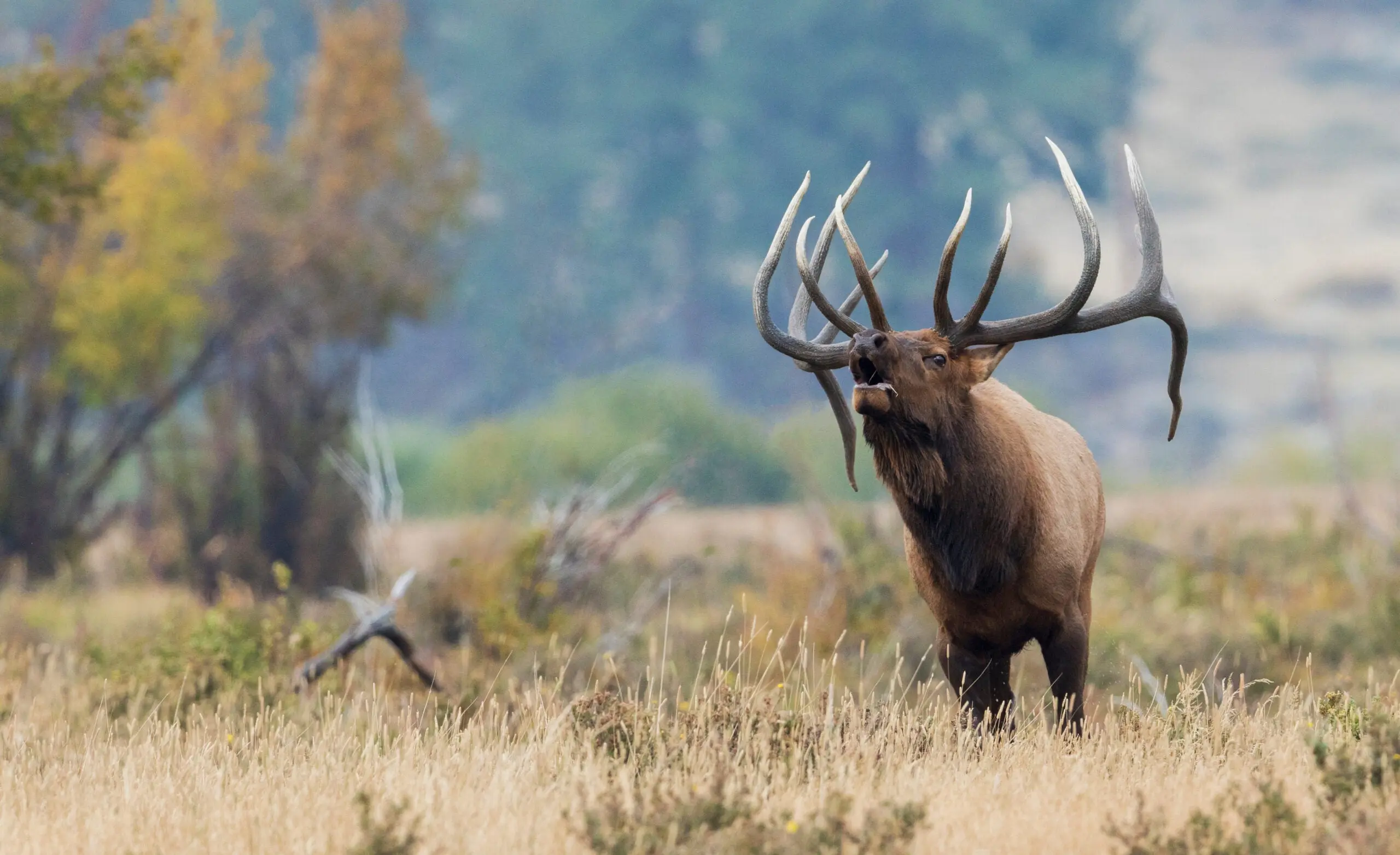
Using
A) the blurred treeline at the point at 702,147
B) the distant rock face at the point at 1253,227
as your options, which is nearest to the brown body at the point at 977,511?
the blurred treeline at the point at 702,147

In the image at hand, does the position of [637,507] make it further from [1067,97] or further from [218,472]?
[1067,97]

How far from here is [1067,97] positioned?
146 feet

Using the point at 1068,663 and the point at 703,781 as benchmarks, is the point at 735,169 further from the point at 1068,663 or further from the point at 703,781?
the point at 703,781

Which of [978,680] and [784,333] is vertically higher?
[784,333]

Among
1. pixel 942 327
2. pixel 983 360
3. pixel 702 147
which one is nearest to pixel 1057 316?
pixel 983 360

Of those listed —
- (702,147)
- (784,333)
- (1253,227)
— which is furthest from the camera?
(1253,227)

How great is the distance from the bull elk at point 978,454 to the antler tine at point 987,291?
→ 0.03 ft

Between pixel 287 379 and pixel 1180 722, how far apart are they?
1117cm

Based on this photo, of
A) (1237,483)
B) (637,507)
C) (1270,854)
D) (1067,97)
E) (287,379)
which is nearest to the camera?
(1270,854)

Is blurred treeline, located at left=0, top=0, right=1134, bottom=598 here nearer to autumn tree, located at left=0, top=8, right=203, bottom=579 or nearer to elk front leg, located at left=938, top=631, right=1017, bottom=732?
autumn tree, located at left=0, top=8, right=203, bottom=579

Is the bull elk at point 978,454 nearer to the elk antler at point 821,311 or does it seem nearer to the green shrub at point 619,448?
the elk antler at point 821,311

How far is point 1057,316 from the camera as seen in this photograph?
6.92 m

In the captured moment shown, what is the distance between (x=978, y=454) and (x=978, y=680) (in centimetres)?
97

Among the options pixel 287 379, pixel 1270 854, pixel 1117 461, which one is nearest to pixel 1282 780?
pixel 1270 854
